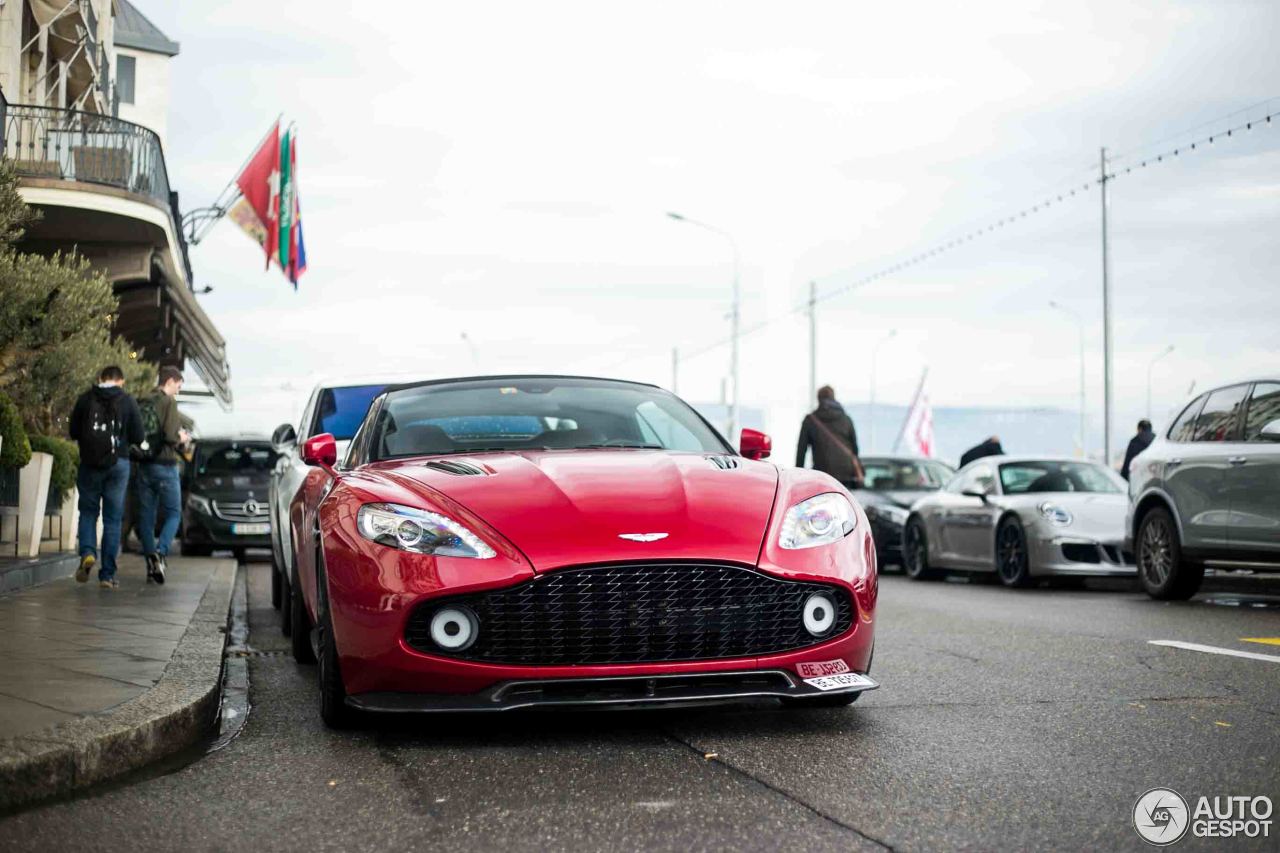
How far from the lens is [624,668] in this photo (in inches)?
203

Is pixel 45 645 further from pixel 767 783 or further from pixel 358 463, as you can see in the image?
pixel 767 783

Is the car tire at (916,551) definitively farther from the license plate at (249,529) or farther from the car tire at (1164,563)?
the license plate at (249,529)

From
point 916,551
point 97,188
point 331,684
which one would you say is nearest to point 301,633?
point 331,684

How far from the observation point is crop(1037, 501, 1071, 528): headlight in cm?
1443

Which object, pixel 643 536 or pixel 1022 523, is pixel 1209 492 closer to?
pixel 1022 523

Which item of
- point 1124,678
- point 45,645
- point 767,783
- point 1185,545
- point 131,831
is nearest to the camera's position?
point 131,831

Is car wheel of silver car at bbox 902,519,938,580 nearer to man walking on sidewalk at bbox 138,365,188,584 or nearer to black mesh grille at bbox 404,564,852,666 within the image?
man walking on sidewalk at bbox 138,365,188,584

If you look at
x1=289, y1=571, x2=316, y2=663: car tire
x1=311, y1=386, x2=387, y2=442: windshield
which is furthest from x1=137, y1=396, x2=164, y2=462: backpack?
x1=289, y1=571, x2=316, y2=663: car tire

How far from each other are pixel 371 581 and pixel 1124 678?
11.4 feet

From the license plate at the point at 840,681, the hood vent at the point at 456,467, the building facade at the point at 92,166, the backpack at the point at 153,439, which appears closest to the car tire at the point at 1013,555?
the backpack at the point at 153,439

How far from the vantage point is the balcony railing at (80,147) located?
20688 mm

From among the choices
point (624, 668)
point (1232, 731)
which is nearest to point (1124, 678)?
point (1232, 731)

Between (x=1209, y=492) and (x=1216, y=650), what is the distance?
3.62 meters

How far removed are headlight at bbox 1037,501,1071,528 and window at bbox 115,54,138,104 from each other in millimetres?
38823
